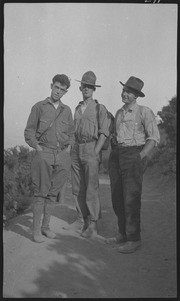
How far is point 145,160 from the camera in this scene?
4.48 metres

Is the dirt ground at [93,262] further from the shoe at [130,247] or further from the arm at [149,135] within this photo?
the arm at [149,135]

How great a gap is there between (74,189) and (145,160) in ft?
3.37

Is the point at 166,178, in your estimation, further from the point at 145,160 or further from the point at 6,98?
the point at 6,98

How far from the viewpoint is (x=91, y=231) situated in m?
4.66

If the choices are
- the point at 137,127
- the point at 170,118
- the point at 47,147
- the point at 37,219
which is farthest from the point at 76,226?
the point at 170,118

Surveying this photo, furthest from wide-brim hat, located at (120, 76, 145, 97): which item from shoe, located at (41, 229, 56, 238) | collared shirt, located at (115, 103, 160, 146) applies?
shoe, located at (41, 229, 56, 238)

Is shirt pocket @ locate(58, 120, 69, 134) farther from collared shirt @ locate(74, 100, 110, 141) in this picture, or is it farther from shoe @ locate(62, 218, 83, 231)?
shoe @ locate(62, 218, 83, 231)

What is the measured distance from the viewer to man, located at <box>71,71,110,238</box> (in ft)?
15.4

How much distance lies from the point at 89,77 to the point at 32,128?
3.11ft

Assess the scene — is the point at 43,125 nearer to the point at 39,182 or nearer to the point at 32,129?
the point at 32,129

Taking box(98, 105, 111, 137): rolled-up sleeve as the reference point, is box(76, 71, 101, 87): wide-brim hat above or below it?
above

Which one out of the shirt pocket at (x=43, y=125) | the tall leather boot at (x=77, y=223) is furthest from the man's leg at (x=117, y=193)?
the shirt pocket at (x=43, y=125)

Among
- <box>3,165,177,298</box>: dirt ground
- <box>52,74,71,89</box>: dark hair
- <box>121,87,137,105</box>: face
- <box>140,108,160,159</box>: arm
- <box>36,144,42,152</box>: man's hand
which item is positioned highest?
<box>52,74,71,89</box>: dark hair

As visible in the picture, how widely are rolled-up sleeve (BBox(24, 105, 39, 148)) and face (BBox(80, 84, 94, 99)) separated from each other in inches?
24.7
